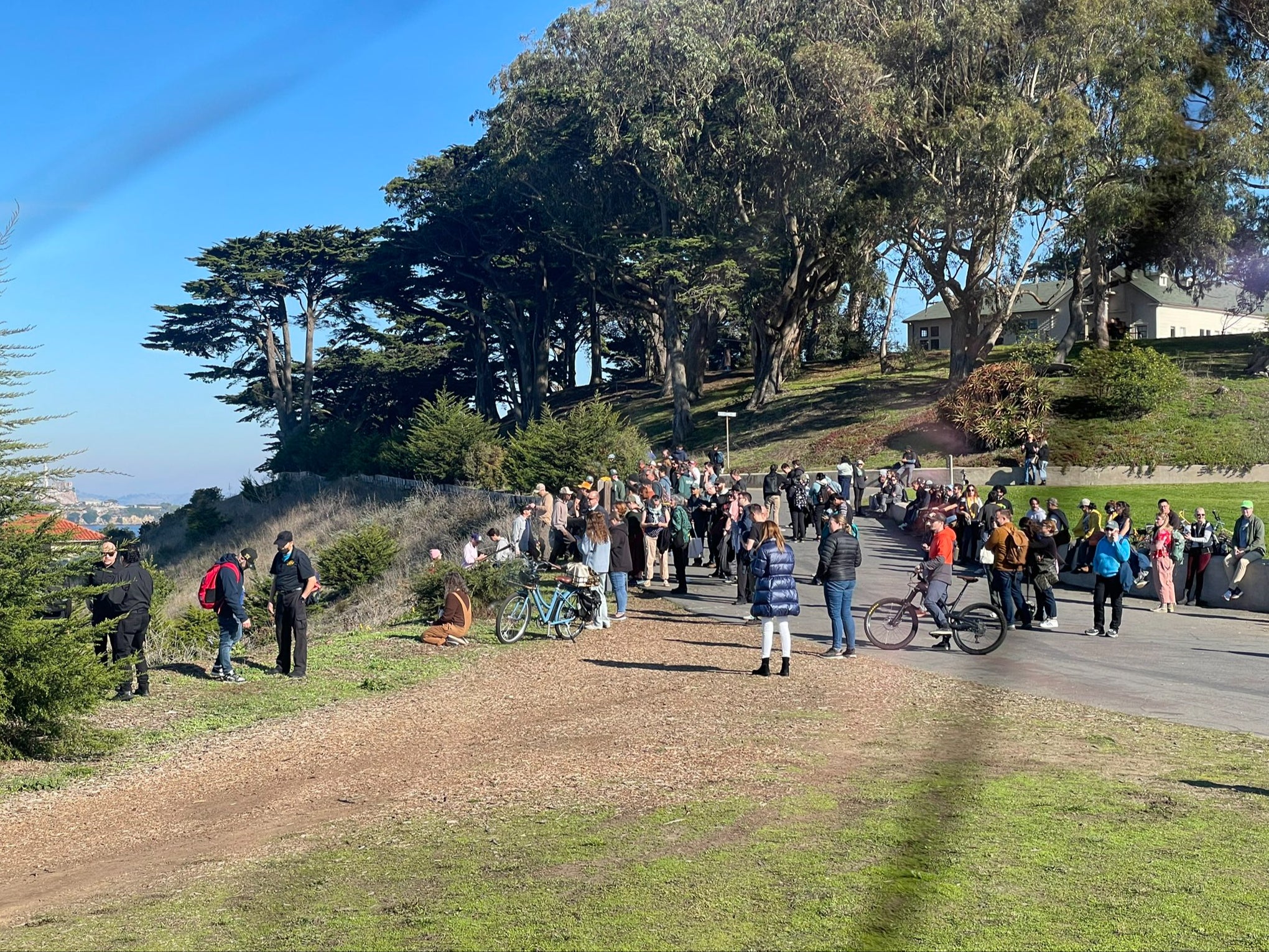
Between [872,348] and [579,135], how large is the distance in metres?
24.7

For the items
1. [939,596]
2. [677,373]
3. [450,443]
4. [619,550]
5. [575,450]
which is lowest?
[939,596]

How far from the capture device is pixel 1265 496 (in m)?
34.1

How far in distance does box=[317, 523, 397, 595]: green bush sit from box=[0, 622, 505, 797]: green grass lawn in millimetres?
11385

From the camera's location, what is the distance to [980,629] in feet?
50.5

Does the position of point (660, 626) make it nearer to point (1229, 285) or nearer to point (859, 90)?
point (859, 90)

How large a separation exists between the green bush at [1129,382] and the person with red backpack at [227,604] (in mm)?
35978

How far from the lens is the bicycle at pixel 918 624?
15.4 m

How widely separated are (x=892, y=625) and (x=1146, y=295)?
6292 centimetres

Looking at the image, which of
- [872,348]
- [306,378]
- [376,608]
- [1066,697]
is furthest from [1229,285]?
[1066,697]

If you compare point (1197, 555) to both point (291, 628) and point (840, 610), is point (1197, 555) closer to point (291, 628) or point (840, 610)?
point (840, 610)

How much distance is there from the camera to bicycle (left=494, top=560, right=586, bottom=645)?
17.5 m

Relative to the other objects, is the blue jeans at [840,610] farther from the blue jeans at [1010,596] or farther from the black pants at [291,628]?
the black pants at [291,628]

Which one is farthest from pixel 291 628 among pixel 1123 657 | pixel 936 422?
pixel 936 422

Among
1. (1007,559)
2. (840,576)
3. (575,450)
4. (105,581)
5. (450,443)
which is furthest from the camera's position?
(450,443)
